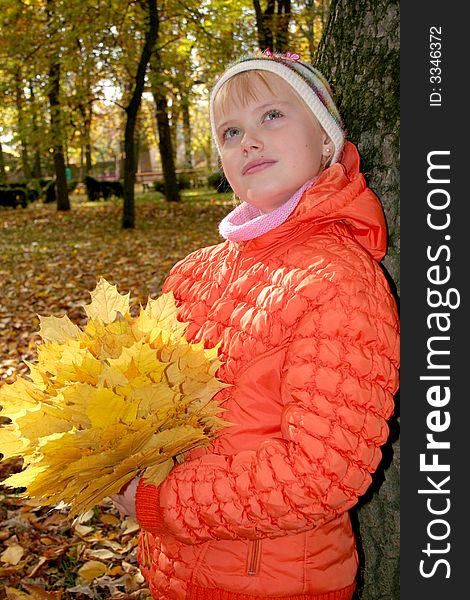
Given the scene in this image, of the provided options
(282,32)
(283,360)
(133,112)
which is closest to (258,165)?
(283,360)

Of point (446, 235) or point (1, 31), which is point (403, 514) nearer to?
point (446, 235)

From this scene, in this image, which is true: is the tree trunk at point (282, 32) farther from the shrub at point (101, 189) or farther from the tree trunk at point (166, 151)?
the shrub at point (101, 189)

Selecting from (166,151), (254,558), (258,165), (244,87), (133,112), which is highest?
(133,112)

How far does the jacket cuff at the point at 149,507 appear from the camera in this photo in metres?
1.63

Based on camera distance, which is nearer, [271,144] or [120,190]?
[271,144]

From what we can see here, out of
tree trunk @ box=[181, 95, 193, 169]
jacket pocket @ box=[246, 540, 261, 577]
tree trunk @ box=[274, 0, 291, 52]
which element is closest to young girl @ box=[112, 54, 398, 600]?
jacket pocket @ box=[246, 540, 261, 577]

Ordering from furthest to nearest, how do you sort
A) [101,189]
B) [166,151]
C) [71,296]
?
[101,189] < [166,151] < [71,296]

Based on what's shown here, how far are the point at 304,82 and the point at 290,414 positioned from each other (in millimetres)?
978

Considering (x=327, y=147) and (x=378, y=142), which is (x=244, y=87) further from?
(x=378, y=142)

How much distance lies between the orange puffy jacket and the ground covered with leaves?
1.42 feet

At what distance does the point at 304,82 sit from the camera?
6.06ft

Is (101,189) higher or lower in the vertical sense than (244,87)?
higher

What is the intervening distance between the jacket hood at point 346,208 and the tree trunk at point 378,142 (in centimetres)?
50

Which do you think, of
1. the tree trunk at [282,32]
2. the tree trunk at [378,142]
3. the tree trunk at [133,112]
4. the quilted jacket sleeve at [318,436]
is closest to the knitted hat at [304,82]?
the tree trunk at [378,142]
